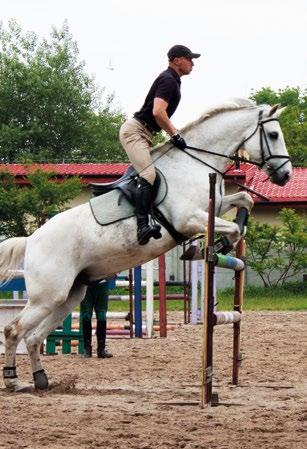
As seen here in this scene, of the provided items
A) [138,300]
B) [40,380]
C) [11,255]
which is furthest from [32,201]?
[40,380]

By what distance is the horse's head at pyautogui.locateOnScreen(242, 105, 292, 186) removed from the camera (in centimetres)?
939

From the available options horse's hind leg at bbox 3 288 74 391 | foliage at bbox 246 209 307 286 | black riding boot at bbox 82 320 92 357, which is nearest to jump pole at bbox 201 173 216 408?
horse's hind leg at bbox 3 288 74 391

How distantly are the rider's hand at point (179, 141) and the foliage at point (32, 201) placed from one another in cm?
2225

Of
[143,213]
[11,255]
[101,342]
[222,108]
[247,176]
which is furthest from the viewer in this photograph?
[247,176]

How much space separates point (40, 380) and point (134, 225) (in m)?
1.66

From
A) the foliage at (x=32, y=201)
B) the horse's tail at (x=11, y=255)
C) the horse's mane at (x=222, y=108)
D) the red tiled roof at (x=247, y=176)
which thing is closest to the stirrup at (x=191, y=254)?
the horse's mane at (x=222, y=108)

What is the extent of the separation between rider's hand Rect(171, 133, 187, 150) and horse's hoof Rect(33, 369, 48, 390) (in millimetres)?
2386

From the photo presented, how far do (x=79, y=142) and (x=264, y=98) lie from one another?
17.2m

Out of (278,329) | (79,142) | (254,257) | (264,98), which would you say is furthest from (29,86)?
(278,329)

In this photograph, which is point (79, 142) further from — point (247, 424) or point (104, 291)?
point (247, 424)

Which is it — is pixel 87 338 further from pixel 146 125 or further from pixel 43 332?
pixel 146 125

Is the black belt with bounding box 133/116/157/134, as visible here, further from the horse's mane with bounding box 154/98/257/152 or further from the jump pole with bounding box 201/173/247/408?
the jump pole with bounding box 201/173/247/408

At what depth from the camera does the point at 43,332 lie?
983 centimetres

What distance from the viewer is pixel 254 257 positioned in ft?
99.8
